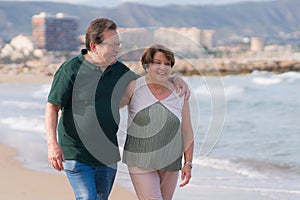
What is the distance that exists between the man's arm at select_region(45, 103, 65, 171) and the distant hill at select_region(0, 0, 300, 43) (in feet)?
292

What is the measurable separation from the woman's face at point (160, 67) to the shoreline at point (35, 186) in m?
2.89

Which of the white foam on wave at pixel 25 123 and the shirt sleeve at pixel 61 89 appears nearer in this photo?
the shirt sleeve at pixel 61 89

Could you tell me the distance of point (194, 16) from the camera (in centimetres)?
10631

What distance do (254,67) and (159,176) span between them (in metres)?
58.8

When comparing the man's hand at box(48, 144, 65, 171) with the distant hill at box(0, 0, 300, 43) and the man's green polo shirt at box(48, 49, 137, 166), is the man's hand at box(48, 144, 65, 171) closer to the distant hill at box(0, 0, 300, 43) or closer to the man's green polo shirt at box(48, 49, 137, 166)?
the man's green polo shirt at box(48, 49, 137, 166)

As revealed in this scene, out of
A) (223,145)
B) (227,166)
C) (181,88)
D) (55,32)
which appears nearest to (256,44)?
(55,32)

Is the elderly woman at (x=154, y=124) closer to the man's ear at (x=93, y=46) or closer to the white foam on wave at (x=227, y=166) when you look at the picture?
the man's ear at (x=93, y=46)

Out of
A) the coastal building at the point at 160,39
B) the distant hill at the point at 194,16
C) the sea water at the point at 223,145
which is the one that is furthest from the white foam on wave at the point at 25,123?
the distant hill at the point at 194,16

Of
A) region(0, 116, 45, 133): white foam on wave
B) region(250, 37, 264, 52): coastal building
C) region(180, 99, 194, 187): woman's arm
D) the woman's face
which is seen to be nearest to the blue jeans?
region(180, 99, 194, 187): woman's arm

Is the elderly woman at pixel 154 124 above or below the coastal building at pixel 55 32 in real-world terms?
above

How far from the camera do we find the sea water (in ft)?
13.9

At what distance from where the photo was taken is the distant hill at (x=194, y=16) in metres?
99.6

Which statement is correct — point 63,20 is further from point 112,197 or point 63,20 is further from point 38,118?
point 112,197

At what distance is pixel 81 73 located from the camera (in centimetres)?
336
